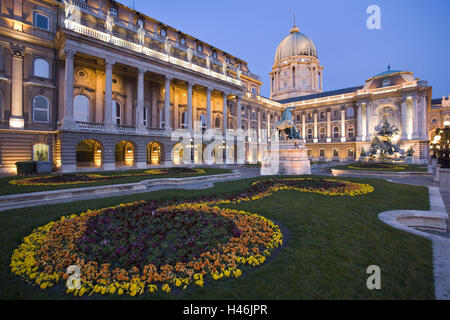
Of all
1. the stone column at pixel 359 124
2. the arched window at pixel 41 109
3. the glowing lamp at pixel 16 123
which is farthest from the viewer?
the stone column at pixel 359 124

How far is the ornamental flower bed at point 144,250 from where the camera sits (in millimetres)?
3164

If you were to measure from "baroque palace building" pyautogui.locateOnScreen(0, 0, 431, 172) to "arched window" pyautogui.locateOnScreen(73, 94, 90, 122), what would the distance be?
109mm

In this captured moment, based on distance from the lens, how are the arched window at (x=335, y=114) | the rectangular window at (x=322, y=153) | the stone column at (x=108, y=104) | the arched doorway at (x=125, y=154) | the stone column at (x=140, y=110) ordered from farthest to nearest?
the rectangular window at (x=322, y=153) → the arched window at (x=335, y=114) → the arched doorway at (x=125, y=154) → the stone column at (x=140, y=110) → the stone column at (x=108, y=104)

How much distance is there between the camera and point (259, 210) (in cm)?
701

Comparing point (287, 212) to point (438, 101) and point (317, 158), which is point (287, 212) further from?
point (438, 101)

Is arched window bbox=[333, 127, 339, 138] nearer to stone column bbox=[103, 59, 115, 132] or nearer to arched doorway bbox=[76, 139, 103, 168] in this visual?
stone column bbox=[103, 59, 115, 132]

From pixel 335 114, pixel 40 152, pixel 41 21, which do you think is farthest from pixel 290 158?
pixel 335 114

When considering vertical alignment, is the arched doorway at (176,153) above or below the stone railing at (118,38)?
below

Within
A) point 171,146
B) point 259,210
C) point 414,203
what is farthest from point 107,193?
point 171,146

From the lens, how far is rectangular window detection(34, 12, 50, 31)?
76.6 ft

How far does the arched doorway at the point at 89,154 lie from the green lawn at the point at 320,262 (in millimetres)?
23699

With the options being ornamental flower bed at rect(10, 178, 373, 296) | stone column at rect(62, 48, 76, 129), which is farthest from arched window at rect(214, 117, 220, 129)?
ornamental flower bed at rect(10, 178, 373, 296)

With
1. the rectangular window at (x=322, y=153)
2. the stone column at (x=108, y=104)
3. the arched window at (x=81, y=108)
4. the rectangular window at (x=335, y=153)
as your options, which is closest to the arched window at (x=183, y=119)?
the stone column at (x=108, y=104)

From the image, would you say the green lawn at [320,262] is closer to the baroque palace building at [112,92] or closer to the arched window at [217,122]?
the baroque palace building at [112,92]
